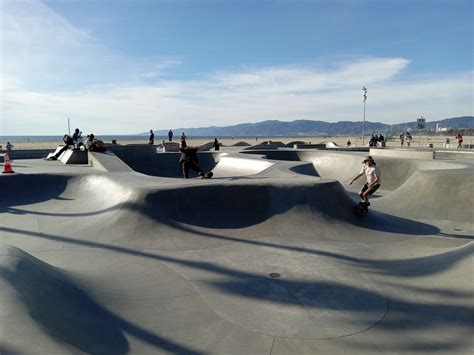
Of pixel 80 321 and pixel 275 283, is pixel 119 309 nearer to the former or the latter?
pixel 80 321

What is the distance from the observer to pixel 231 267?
6.30 meters

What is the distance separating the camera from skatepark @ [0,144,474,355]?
391 cm

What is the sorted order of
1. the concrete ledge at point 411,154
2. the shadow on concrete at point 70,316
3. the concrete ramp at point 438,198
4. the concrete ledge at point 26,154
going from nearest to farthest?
1. the shadow on concrete at point 70,316
2. the concrete ramp at point 438,198
3. the concrete ledge at point 411,154
4. the concrete ledge at point 26,154

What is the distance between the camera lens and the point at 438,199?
38.8 feet

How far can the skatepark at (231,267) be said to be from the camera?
391 centimetres

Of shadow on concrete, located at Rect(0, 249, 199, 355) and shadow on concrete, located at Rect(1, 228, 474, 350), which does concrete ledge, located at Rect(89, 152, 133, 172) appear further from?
shadow on concrete, located at Rect(0, 249, 199, 355)

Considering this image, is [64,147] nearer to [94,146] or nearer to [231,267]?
[94,146]

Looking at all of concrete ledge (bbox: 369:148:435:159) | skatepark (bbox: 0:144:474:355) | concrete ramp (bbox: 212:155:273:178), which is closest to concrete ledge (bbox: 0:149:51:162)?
concrete ramp (bbox: 212:155:273:178)

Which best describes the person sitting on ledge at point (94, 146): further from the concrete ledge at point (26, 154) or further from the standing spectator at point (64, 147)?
the concrete ledge at point (26, 154)

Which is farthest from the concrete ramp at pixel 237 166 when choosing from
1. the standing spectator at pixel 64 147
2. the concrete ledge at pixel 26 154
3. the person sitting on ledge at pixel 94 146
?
the concrete ledge at pixel 26 154

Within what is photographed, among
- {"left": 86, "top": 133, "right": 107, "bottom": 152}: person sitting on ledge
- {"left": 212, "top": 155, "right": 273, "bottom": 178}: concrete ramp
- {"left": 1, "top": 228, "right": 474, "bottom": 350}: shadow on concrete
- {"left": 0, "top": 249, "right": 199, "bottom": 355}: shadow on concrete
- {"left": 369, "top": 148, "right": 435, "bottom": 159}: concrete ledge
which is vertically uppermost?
{"left": 86, "top": 133, "right": 107, "bottom": 152}: person sitting on ledge

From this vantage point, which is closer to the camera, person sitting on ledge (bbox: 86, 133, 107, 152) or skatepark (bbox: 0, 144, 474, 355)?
skatepark (bbox: 0, 144, 474, 355)

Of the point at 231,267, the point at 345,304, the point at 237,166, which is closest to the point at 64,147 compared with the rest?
the point at 237,166

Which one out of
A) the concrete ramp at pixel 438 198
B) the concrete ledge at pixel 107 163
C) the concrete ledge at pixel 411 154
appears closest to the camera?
the concrete ramp at pixel 438 198
